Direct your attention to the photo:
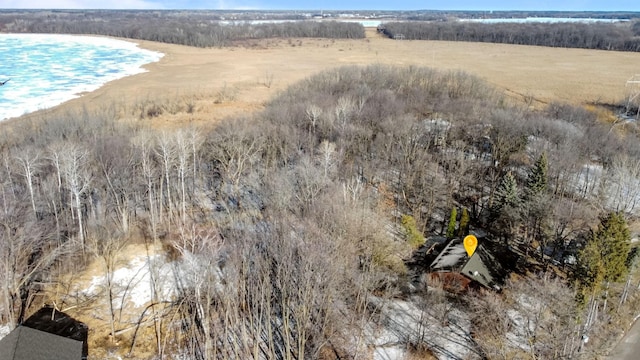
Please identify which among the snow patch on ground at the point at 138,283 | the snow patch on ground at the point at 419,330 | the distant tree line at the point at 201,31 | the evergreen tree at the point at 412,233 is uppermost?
the distant tree line at the point at 201,31

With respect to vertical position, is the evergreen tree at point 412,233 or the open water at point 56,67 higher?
the open water at point 56,67

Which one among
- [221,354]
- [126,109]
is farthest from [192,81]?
[221,354]

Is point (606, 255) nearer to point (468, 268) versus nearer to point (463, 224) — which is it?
point (468, 268)

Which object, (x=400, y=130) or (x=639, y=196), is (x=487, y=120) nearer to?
(x=400, y=130)

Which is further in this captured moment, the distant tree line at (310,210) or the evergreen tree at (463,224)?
the evergreen tree at (463,224)

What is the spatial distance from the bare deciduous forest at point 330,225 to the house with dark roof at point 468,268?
0.68 metres

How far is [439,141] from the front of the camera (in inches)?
1906

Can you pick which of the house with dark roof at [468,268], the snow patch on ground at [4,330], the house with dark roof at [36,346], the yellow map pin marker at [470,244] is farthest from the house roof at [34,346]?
the yellow map pin marker at [470,244]

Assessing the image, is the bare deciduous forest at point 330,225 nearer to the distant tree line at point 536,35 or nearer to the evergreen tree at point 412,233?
the evergreen tree at point 412,233

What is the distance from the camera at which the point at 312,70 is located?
9794 centimetres

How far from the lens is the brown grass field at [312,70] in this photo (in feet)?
230

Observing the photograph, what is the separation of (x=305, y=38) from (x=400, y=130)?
145 m

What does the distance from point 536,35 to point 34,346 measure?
169 metres

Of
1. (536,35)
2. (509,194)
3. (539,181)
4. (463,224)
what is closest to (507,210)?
(509,194)
